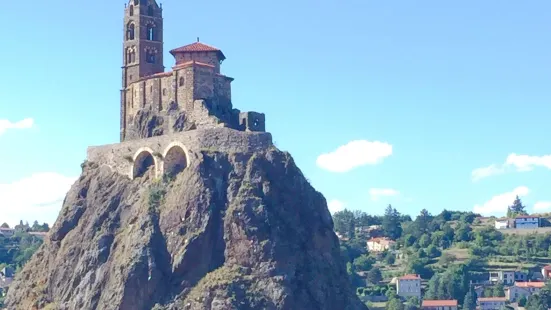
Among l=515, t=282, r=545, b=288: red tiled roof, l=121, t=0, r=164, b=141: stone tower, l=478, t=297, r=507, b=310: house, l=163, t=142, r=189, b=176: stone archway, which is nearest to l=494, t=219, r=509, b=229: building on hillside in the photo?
l=515, t=282, r=545, b=288: red tiled roof

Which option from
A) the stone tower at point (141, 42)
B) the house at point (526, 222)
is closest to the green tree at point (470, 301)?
the house at point (526, 222)

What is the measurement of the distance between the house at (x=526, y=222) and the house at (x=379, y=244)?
2126 centimetres

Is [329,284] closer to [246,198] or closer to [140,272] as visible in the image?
[246,198]

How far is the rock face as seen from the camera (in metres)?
69.2

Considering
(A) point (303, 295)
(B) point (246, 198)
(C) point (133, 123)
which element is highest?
(C) point (133, 123)

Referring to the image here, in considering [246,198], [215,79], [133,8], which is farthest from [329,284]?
[133,8]

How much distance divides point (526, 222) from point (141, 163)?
109m

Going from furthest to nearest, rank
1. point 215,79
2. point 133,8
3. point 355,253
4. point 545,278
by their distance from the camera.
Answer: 1. point 355,253
2. point 545,278
3. point 133,8
4. point 215,79

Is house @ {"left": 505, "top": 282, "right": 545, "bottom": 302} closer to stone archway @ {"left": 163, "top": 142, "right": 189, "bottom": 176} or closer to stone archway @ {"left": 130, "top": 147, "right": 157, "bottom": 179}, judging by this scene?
stone archway @ {"left": 130, "top": 147, "right": 157, "bottom": 179}

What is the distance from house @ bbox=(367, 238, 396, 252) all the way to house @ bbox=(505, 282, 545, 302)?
32.4 m

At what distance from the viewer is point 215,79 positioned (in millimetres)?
79688

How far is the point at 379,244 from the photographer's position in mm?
166875

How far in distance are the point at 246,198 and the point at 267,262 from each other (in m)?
4.73

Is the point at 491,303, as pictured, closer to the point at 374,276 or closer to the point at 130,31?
the point at 374,276
